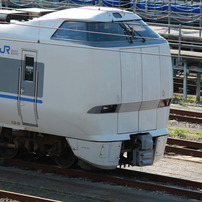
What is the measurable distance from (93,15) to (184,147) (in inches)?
206

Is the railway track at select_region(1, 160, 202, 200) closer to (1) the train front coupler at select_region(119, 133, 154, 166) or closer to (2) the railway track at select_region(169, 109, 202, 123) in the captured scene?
(1) the train front coupler at select_region(119, 133, 154, 166)

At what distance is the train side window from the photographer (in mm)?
13477

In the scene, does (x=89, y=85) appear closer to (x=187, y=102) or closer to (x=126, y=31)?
(x=126, y=31)

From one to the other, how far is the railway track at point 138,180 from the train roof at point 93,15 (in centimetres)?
303

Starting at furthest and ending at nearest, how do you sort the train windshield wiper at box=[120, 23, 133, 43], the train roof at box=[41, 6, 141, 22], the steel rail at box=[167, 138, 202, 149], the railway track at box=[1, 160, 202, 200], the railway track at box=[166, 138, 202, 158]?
1. the steel rail at box=[167, 138, 202, 149]
2. the railway track at box=[166, 138, 202, 158]
3. the train windshield wiper at box=[120, 23, 133, 43]
4. the train roof at box=[41, 6, 141, 22]
5. the railway track at box=[1, 160, 202, 200]

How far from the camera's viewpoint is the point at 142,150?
1355 cm

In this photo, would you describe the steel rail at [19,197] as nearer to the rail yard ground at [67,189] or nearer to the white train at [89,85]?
the rail yard ground at [67,189]

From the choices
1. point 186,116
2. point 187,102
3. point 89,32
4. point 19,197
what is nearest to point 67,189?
point 19,197

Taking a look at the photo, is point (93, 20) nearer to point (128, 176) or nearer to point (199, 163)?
point (128, 176)

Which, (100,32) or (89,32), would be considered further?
(100,32)

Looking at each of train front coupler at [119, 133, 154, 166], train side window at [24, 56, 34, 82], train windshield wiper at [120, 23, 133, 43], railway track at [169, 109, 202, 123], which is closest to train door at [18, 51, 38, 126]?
train side window at [24, 56, 34, 82]

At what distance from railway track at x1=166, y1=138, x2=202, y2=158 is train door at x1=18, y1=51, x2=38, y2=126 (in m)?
4.18

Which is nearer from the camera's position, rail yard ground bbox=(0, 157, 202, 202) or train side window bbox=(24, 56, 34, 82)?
rail yard ground bbox=(0, 157, 202, 202)

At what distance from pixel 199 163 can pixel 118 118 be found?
3.21 metres
